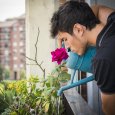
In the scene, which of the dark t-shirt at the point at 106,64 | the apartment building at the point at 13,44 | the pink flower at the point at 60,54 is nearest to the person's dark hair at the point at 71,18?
the dark t-shirt at the point at 106,64

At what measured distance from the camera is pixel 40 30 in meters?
4.41

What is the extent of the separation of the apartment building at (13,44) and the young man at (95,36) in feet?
258

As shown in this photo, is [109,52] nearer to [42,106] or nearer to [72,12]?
[72,12]

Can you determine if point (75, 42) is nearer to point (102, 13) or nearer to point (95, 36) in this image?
point (95, 36)


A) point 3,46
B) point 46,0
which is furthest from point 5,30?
point 46,0

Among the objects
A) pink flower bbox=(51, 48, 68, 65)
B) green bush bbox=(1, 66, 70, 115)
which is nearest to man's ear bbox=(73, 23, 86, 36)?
pink flower bbox=(51, 48, 68, 65)

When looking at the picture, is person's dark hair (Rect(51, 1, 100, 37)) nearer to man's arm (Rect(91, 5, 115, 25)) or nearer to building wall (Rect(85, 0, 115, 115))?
man's arm (Rect(91, 5, 115, 25))

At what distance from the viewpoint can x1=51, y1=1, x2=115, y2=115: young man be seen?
4.55 feet

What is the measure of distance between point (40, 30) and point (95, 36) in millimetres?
2871

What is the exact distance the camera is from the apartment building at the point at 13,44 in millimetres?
81500

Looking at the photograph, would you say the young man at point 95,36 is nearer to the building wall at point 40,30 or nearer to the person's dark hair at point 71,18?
the person's dark hair at point 71,18

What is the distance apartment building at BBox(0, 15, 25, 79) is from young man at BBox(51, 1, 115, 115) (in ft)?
258

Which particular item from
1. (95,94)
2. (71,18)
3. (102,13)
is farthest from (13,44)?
(71,18)

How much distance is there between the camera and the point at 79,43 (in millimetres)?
1594
